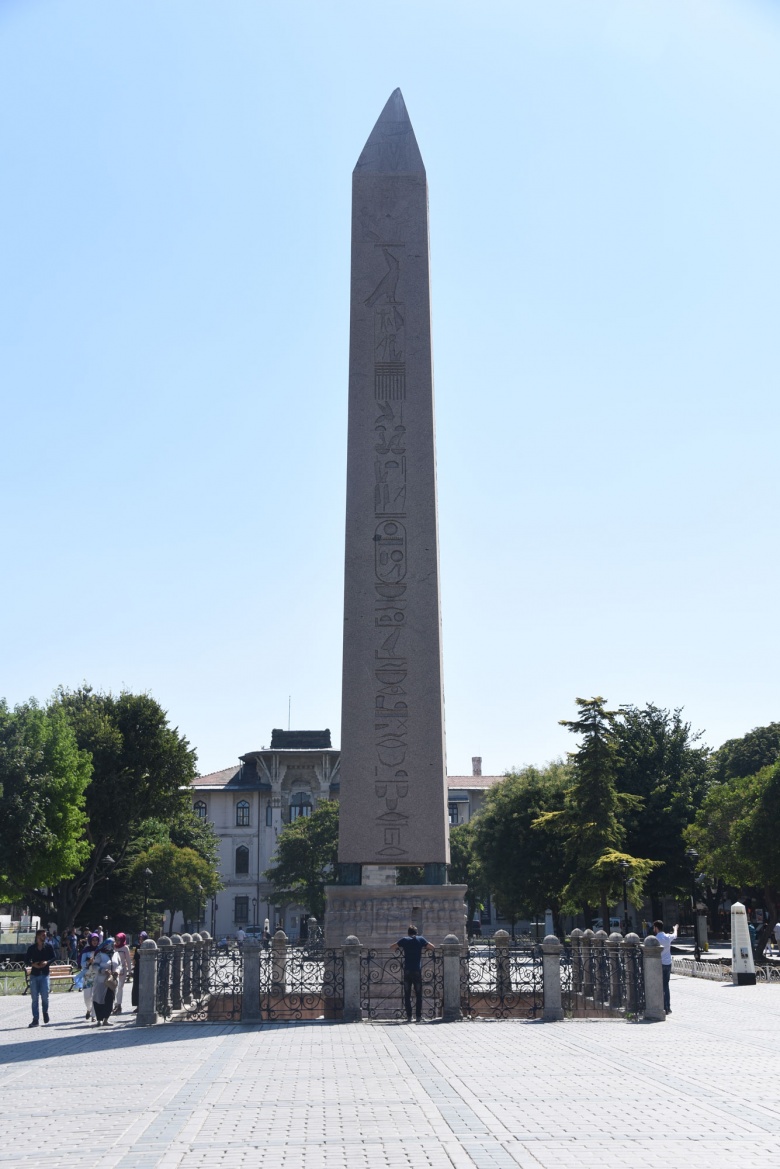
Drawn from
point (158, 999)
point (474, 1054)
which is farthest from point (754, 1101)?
point (158, 999)

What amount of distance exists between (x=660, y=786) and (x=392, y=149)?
3094 cm

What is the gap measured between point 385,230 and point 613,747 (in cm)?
2363

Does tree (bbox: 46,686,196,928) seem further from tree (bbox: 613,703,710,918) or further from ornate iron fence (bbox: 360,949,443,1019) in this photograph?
ornate iron fence (bbox: 360,949,443,1019)

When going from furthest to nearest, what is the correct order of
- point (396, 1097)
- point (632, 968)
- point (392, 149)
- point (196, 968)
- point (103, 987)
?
1. point (392, 149)
2. point (196, 968)
3. point (103, 987)
4. point (632, 968)
5. point (396, 1097)

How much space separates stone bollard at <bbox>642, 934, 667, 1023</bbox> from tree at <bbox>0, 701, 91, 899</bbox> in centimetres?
2246

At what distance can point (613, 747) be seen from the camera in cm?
4009

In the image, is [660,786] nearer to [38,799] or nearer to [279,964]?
[38,799]

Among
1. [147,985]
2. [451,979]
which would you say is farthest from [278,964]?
[451,979]

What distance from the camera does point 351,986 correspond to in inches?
645

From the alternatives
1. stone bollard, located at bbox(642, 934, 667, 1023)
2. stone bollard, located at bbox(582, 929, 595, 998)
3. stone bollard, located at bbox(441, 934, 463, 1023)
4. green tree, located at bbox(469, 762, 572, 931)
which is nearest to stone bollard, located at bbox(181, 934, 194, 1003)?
stone bollard, located at bbox(441, 934, 463, 1023)

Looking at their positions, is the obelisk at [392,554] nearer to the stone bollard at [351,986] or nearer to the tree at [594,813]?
the stone bollard at [351,986]

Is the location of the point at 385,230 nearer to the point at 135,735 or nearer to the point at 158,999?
the point at 158,999

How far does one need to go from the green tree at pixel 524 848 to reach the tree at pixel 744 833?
883 cm

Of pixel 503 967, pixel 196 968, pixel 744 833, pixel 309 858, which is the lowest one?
pixel 196 968
